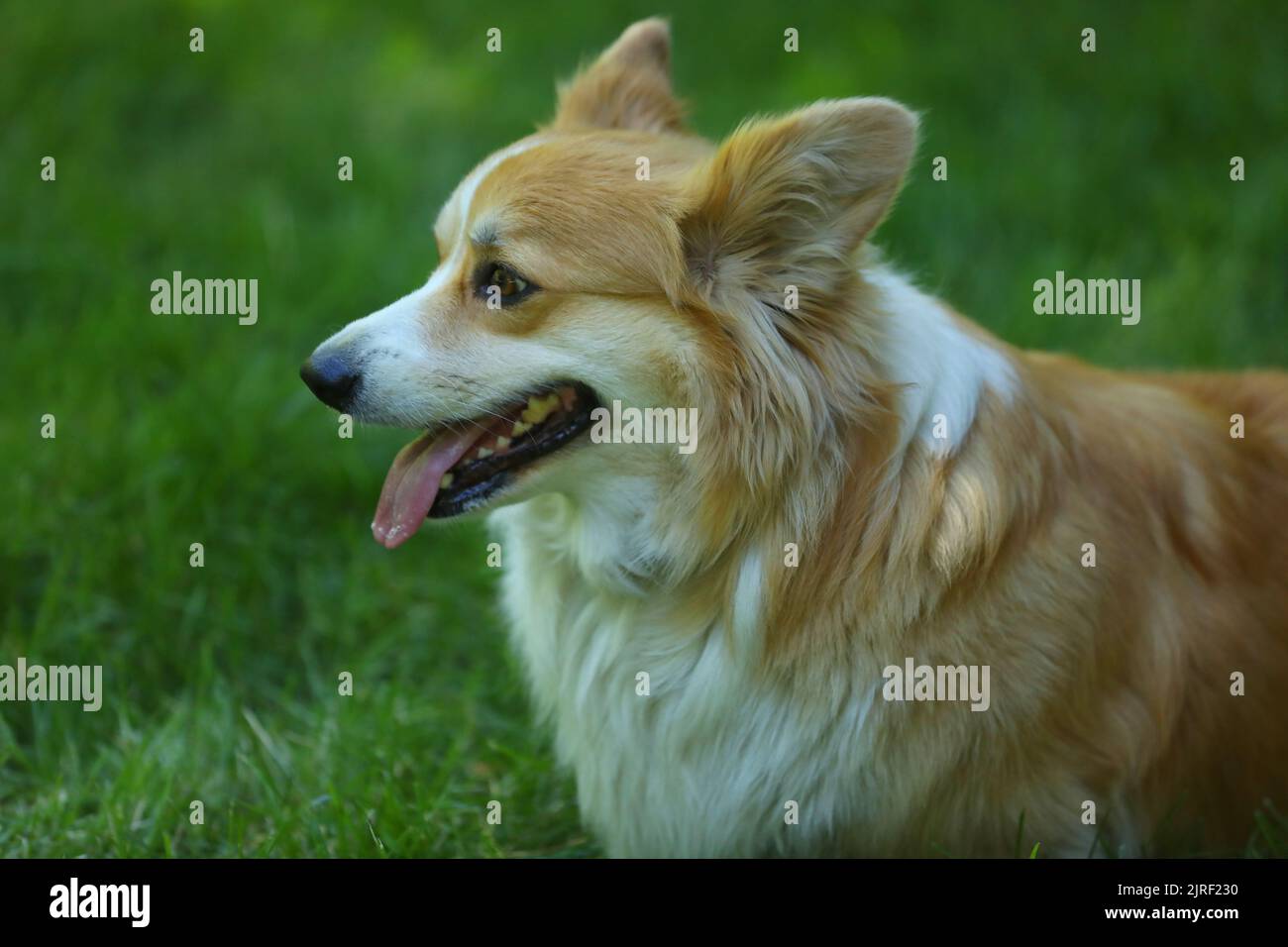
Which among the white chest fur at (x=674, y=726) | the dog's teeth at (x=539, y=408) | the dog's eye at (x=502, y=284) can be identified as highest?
the dog's eye at (x=502, y=284)

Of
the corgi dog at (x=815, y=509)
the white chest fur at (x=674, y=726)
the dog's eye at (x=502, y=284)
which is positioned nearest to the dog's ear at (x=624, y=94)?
the corgi dog at (x=815, y=509)

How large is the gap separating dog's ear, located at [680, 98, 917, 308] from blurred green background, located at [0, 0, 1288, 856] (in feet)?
5.82

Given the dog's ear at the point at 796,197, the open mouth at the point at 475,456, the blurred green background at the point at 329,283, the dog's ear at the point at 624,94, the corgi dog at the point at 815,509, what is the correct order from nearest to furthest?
the dog's ear at the point at 796,197
the corgi dog at the point at 815,509
the open mouth at the point at 475,456
the dog's ear at the point at 624,94
the blurred green background at the point at 329,283

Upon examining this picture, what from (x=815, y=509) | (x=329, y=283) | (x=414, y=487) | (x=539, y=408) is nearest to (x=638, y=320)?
(x=539, y=408)

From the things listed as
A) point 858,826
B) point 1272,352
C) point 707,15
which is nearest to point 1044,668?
point 858,826

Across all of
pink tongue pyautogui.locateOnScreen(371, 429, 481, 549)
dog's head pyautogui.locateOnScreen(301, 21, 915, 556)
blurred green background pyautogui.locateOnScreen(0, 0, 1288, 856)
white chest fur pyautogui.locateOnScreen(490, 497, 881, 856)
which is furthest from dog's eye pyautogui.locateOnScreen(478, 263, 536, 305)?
blurred green background pyautogui.locateOnScreen(0, 0, 1288, 856)

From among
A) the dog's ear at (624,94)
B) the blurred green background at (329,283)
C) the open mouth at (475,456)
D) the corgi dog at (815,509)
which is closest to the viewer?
the corgi dog at (815,509)

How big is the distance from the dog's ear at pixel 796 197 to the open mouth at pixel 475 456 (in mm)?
454

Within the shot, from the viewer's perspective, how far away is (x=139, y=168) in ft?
23.5

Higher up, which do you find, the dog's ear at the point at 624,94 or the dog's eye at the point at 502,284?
the dog's ear at the point at 624,94

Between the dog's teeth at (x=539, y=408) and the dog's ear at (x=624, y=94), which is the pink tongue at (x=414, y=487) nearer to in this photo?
the dog's teeth at (x=539, y=408)

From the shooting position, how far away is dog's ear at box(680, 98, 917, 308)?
3033mm

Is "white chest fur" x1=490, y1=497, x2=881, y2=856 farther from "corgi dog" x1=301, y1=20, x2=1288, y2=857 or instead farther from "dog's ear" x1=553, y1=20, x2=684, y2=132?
"dog's ear" x1=553, y1=20, x2=684, y2=132

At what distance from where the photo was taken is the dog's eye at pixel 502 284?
3.25 meters
